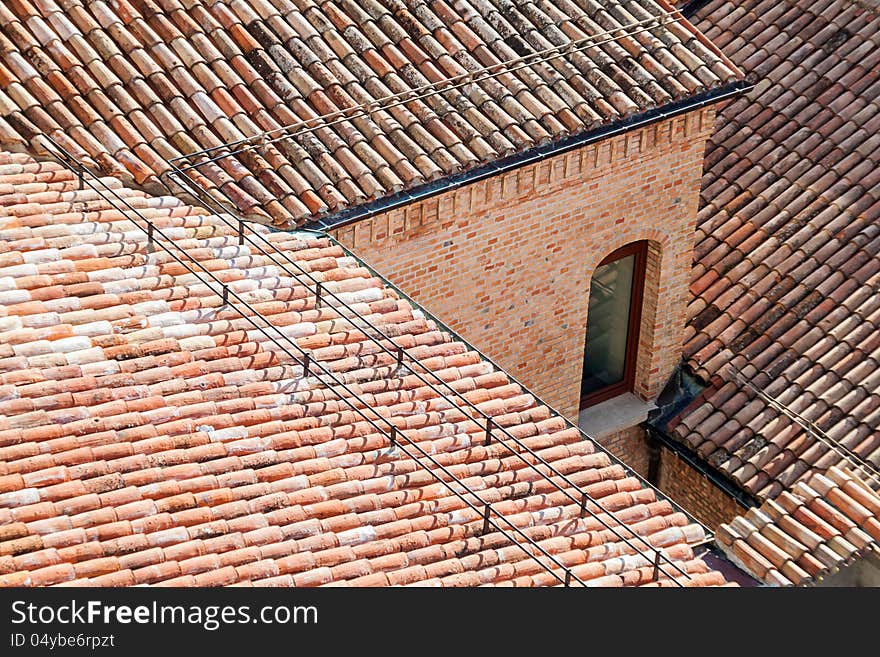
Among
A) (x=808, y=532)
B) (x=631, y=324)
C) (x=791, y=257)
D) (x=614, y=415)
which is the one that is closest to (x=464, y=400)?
(x=808, y=532)

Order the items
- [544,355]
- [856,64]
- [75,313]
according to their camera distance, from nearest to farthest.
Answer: [75,313], [544,355], [856,64]

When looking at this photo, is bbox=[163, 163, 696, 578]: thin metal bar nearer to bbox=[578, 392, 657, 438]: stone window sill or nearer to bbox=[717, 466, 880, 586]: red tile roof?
bbox=[717, 466, 880, 586]: red tile roof

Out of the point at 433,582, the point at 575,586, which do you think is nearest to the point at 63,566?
the point at 433,582

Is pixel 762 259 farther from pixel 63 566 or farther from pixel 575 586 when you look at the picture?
pixel 63 566

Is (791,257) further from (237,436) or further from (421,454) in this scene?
(237,436)

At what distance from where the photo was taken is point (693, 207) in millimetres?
17750

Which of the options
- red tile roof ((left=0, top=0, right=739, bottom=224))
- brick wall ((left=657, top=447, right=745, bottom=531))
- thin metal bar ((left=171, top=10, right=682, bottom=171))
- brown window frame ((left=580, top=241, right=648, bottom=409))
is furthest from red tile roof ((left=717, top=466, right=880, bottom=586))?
thin metal bar ((left=171, top=10, right=682, bottom=171))

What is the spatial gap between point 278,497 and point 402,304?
2.78 m

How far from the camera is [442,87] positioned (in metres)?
15.9

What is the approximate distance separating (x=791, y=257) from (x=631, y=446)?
2583 mm

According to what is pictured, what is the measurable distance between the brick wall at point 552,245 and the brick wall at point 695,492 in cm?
84

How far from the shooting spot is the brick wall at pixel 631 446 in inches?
711

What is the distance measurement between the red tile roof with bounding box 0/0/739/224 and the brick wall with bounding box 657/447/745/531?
3869 millimetres

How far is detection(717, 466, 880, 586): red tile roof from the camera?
49.4ft
